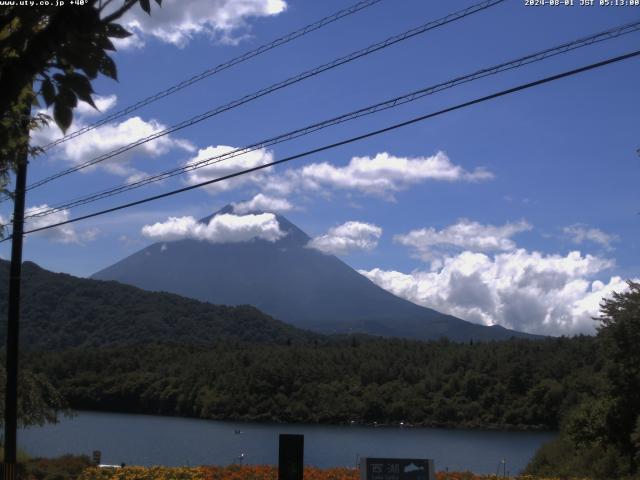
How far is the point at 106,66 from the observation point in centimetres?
355

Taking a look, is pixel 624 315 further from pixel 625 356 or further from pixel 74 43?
pixel 74 43

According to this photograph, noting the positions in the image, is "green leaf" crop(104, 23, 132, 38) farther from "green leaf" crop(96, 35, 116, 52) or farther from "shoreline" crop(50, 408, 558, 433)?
"shoreline" crop(50, 408, 558, 433)

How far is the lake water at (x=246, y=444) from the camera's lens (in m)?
44.4

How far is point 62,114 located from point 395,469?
725 cm

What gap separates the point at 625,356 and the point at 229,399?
83.1 metres

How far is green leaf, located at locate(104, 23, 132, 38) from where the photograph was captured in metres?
3.53

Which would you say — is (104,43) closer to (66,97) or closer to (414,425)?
(66,97)

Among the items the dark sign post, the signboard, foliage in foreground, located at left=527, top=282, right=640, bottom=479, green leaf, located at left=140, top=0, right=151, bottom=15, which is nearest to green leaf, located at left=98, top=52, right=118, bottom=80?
green leaf, located at left=140, top=0, right=151, bottom=15

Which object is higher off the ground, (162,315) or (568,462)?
(162,315)

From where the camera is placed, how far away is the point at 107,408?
339ft

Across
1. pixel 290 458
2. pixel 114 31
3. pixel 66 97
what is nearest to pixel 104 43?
pixel 114 31

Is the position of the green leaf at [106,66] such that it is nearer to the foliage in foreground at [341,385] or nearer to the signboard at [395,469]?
the signboard at [395,469]

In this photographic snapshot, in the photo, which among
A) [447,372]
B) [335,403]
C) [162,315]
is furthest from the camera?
[162,315]

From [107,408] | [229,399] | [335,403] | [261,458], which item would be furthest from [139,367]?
[261,458]
